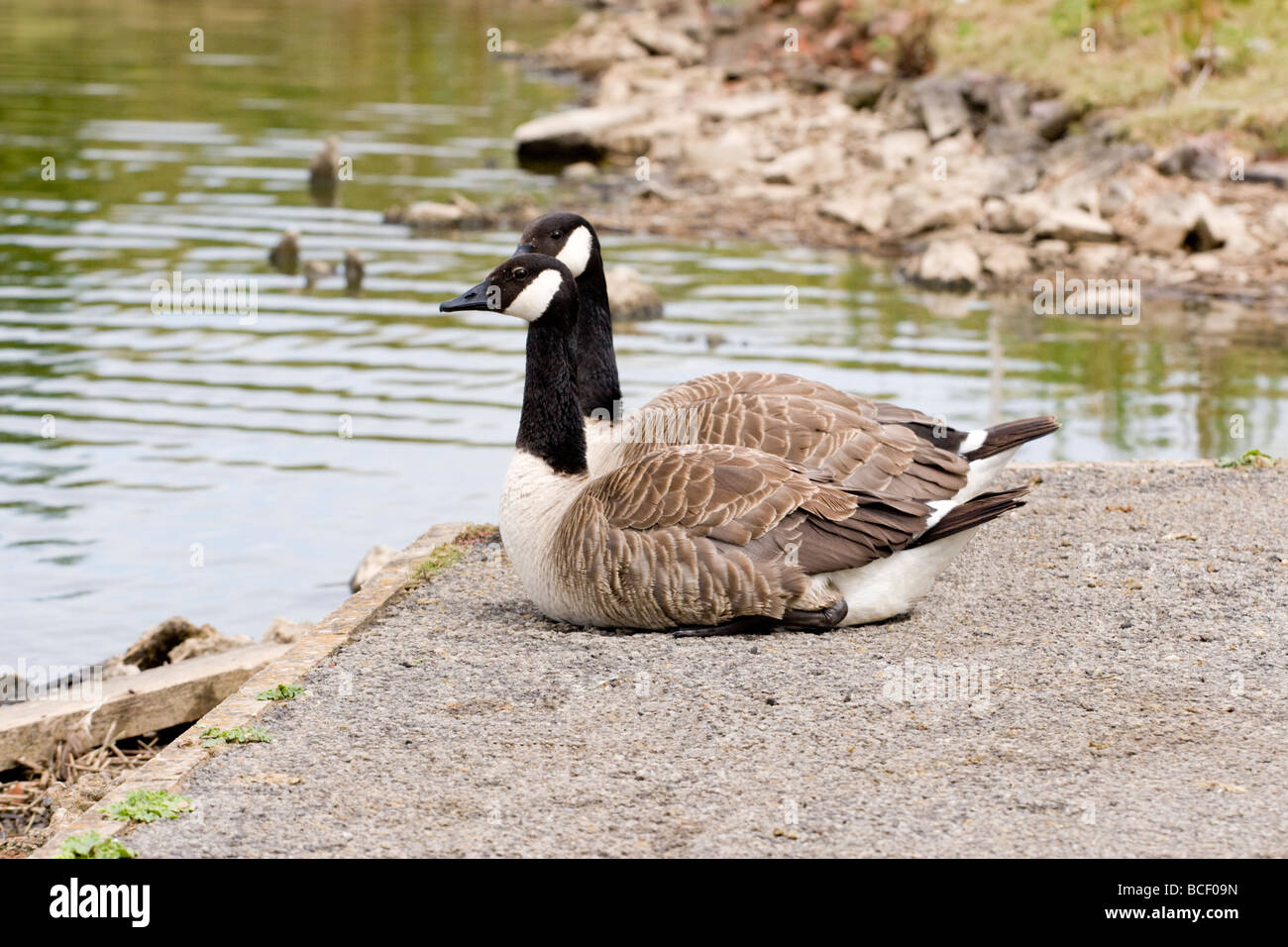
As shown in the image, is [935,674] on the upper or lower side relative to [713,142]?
lower

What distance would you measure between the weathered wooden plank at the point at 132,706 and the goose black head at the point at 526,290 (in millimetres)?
2591

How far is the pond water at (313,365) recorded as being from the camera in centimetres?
1345

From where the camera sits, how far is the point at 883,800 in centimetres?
648

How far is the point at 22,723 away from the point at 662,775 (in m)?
4.18

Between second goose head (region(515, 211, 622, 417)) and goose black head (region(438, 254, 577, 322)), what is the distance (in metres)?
2.02

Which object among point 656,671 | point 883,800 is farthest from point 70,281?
point 883,800

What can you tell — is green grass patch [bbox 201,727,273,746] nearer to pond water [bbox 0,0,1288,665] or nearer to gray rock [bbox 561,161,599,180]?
pond water [bbox 0,0,1288,665]

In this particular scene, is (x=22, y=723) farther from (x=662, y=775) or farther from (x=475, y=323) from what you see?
(x=475, y=323)

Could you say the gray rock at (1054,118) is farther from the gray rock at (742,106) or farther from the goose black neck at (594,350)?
the goose black neck at (594,350)

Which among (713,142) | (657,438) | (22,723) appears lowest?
(22,723)

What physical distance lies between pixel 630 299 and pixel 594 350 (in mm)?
10404

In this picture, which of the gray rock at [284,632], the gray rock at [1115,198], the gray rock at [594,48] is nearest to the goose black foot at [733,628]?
the gray rock at [284,632]

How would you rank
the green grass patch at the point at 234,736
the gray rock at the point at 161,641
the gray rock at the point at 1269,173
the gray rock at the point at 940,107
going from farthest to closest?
the gray rock at the point at 940,107 < the gray rock at the point at 1269,173 < the gray rock at the point at 161,641 < the green grass patch at the point at 234,736

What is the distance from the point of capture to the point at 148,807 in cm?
648
